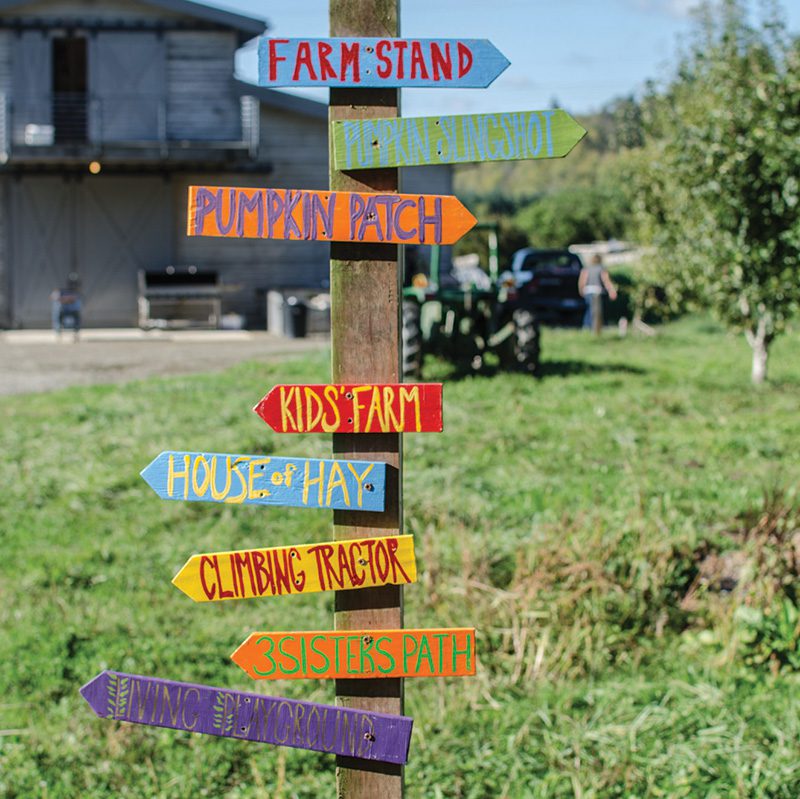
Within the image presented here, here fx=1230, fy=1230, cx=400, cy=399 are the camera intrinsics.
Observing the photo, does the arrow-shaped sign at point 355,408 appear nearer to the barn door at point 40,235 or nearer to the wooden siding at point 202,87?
the wooden siding at point 202,87

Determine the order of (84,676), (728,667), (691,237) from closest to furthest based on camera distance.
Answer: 1. (728,667)
2. (84,676)
3. (691,237)

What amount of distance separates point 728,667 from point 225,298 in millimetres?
21951

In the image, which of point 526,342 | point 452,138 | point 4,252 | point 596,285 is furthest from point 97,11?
point 452,138

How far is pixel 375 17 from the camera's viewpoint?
3.23 meters

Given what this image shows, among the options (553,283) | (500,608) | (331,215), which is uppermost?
(553,283)

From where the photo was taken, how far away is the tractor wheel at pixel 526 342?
48.0 feet

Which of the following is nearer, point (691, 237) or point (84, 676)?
point (84, 676)

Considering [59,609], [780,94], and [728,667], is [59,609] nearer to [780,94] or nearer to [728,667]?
[728,667]

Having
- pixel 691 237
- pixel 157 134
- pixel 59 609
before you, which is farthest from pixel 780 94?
pixel 157 134

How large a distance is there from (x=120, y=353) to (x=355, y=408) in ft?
59.4

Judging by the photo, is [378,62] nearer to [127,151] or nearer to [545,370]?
[545,370]

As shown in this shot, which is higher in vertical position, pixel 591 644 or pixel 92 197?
pixel 92 197

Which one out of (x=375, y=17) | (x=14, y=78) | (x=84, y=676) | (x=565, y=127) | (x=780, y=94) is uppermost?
(x=14, y=78)

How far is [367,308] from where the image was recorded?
3.27m
